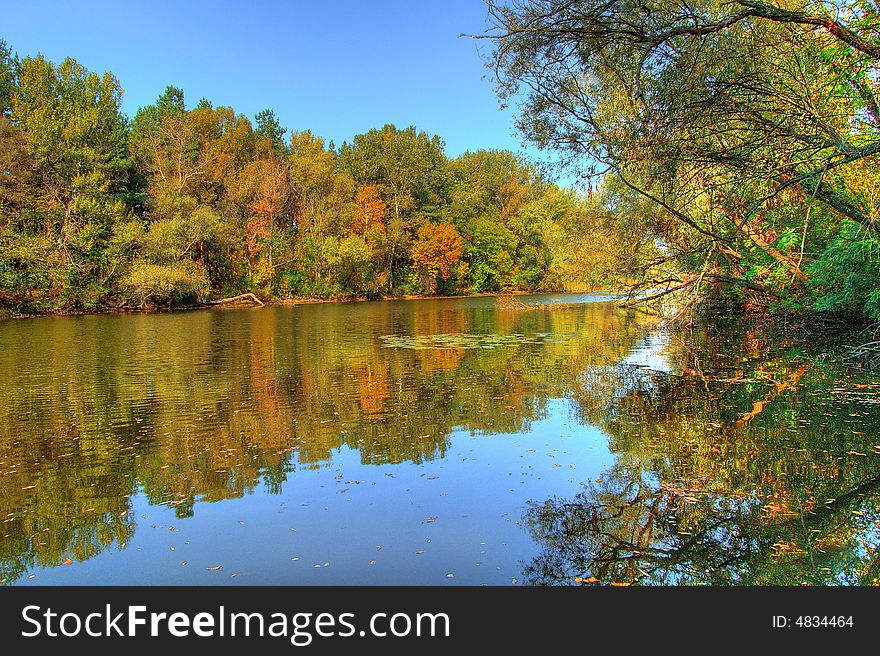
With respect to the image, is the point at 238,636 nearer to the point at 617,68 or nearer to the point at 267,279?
the point at 617,68

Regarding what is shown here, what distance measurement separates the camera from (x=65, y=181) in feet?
147

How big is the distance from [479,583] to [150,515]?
154 inches

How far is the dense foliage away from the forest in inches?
288

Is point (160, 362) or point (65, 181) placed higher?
point (65, 181)

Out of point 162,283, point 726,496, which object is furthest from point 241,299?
point 726,496

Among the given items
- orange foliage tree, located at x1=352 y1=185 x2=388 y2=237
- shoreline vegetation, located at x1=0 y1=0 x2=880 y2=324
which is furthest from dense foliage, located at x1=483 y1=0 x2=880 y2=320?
orange foliage tree, located at x1=352 y1=185 x2=388 y2=237

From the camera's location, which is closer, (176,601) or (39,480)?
(176,601)

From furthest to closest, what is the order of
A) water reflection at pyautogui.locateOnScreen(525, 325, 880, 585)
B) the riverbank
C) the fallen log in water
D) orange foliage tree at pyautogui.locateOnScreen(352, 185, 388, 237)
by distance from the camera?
orange foliage tree at pyautogui.locateOnScreen(352, 185, 388, 237), the fallen log in water, the riverbank, water reflection at pyautogui.locateOnScreen(525, 325, 880, 585)

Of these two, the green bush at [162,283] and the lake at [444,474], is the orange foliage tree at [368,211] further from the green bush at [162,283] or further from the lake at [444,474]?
the lake at [444,474]

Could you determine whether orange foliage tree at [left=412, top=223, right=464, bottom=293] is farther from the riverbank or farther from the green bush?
the green bush

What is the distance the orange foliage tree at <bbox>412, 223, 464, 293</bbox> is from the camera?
72.1 metres

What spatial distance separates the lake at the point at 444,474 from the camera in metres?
5.63

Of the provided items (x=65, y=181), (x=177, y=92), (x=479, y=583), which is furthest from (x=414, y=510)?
(x=177, y=92)

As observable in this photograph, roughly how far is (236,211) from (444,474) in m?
56.4
